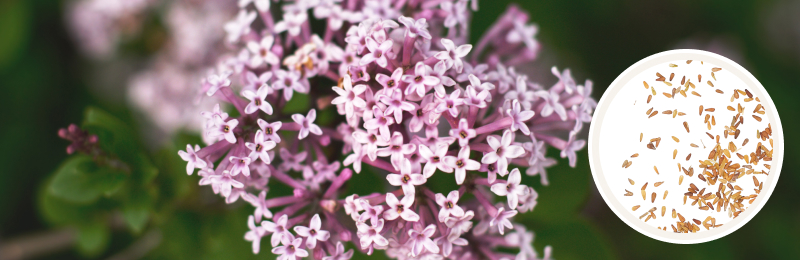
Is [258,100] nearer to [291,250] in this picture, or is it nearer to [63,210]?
[291,250]

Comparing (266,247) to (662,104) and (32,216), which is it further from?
(32,216)

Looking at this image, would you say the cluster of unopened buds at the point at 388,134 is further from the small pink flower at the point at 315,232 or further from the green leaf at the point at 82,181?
the green leaf at the point at 82,181

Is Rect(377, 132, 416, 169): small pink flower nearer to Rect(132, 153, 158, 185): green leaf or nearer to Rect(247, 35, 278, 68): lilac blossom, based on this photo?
Rect(247, 35, 278, 68): lilac blossom

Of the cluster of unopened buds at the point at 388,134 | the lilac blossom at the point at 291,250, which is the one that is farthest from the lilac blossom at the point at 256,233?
the lilac blossom at the point at 291,250

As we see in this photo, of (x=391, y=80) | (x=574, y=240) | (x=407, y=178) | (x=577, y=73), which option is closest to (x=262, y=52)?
(x=391, y=80)

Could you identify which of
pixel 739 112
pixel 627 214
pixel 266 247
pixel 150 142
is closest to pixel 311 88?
pixel 266 247

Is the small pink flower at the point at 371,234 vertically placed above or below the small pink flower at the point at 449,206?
below
